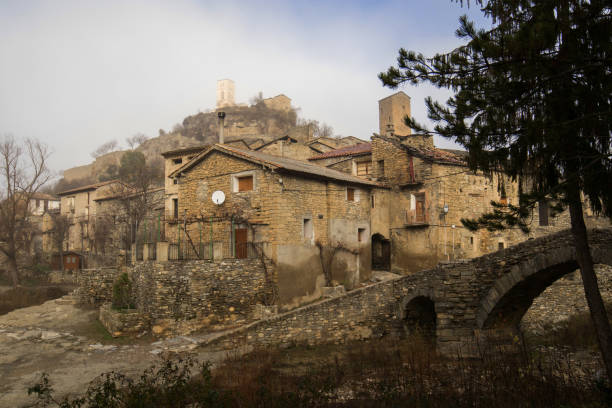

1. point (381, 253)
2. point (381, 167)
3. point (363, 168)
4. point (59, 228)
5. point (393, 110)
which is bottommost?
point (381, 253)

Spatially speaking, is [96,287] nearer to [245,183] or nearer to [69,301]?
[69,301]

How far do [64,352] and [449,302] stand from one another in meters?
12.6

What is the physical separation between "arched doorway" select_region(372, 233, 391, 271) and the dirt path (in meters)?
12.9

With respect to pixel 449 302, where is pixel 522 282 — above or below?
above

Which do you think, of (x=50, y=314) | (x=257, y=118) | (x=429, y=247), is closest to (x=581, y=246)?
(x=429, y=247)

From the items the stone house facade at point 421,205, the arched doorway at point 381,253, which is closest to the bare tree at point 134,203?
the arched doorway at point 381,253

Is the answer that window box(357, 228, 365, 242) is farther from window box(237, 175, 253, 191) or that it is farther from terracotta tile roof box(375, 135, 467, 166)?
window box(237, 175, 253, 191)

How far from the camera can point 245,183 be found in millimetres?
19594

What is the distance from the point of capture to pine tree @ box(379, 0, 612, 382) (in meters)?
6.01

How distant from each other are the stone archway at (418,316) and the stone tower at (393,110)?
57.5 ft

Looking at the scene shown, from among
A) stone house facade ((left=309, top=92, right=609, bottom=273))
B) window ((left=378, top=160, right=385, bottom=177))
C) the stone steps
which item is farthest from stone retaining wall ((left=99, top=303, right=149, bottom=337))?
window ((left=378, top=160, right=385, bottom=177))

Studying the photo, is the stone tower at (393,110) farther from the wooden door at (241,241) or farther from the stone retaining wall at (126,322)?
the stone retaining wall at (126,322)

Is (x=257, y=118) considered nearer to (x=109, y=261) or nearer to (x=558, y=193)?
(x=109, y=261)

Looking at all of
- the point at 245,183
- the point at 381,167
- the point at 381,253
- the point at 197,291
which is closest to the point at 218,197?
the point at 245,183
